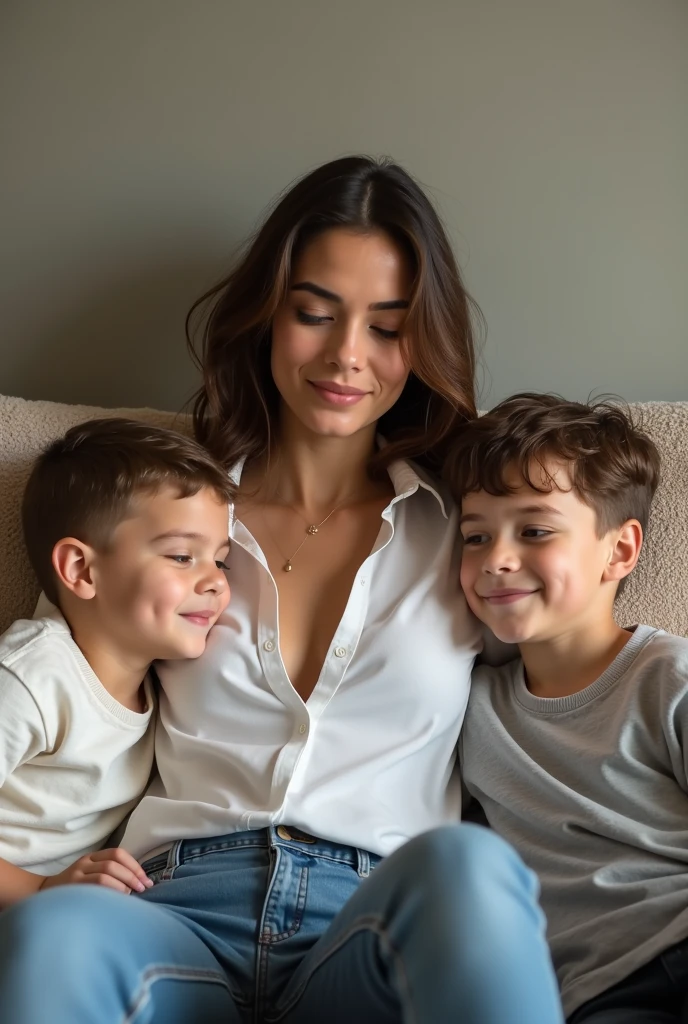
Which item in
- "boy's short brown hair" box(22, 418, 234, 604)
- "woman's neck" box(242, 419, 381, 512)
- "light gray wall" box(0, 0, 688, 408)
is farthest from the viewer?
"light gray wall" box(0, 0, 688, 408)

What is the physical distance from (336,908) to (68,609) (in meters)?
0.58

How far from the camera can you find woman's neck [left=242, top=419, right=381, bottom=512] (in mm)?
1652

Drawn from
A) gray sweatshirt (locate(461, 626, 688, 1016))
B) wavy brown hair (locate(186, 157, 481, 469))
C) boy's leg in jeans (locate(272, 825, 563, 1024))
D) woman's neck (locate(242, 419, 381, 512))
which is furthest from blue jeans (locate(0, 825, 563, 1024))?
wavy brown hair (locate(186, 157, 481, 469))

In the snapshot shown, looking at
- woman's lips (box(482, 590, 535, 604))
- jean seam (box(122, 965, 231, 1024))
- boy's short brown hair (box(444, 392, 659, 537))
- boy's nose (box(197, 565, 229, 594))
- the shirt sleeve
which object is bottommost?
jean seam (box(122, 965, 231, 1024))

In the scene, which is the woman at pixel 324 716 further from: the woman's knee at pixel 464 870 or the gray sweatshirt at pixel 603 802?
the gray sweatshirt at pixel 603 802

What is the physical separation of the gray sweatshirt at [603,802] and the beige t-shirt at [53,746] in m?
0.54

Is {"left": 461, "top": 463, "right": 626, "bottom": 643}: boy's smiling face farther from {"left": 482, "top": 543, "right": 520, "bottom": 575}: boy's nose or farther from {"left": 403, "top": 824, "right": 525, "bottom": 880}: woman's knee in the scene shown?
{"left": 403, "top": 824, "right": 525, "bottom": 880}: woman's knee

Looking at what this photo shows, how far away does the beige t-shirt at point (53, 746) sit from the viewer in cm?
130

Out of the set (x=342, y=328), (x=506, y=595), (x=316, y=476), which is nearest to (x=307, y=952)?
(x=506, y=595)

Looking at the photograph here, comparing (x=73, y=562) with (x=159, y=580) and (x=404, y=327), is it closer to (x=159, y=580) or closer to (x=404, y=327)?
(x=159, y=580)

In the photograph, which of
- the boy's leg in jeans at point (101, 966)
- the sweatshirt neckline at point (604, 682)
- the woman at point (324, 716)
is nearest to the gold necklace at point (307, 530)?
the woman at point (324, 716)

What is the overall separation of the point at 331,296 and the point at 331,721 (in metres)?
0.64

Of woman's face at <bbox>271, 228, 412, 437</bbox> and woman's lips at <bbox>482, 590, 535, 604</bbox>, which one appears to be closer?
woman's lips at <bbox>482, 590, 535, 604</bbox>

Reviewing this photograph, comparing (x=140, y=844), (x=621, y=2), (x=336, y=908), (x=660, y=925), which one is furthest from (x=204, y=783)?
(x=621, y=2)
